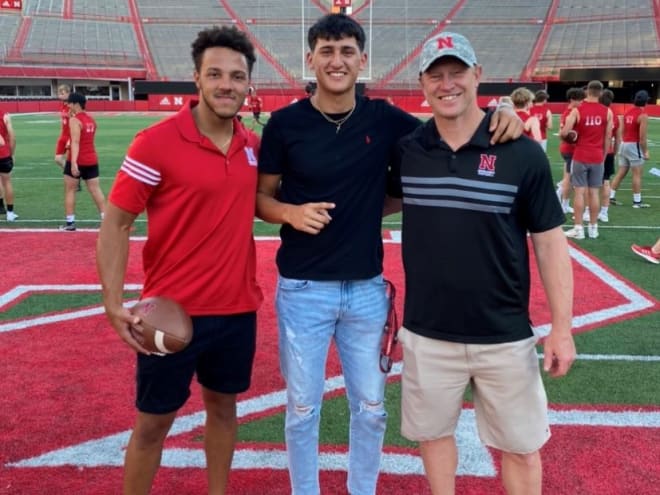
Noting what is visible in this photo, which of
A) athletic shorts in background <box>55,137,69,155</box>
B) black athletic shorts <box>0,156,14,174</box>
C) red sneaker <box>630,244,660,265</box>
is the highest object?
athletic shorts in background <box>55,137,69,155</box>

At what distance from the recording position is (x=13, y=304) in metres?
5.90

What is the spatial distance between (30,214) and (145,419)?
8580 mm

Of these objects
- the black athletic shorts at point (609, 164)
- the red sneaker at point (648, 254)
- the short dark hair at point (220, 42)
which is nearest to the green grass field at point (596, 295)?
the red sneaker at point (648, 254)

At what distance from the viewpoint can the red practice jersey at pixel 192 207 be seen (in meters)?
2.51

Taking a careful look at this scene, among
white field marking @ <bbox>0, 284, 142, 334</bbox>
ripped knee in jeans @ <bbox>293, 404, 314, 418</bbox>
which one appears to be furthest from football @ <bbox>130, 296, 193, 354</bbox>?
white field marking @ <bbox>0, 284, 142, 334</bbox>

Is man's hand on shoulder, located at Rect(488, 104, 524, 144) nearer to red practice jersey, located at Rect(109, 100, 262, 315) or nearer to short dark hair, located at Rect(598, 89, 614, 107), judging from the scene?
red practice jersey, located at Rect(109, 100, 262, 315)

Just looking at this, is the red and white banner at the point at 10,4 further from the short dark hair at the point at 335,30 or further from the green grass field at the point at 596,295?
the short dark hair at the point at 335,30

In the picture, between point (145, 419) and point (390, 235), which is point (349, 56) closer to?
point (145, 419)

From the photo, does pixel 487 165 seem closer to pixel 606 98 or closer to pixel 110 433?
pixel 110 433

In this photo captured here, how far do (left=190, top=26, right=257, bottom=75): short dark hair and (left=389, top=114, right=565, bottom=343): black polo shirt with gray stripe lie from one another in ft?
2.58

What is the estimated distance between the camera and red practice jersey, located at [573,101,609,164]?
825 centimetres

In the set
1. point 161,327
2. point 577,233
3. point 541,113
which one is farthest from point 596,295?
point 541,113

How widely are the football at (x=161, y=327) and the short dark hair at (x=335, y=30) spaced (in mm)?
1215

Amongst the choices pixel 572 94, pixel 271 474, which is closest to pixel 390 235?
pixel 572 94
